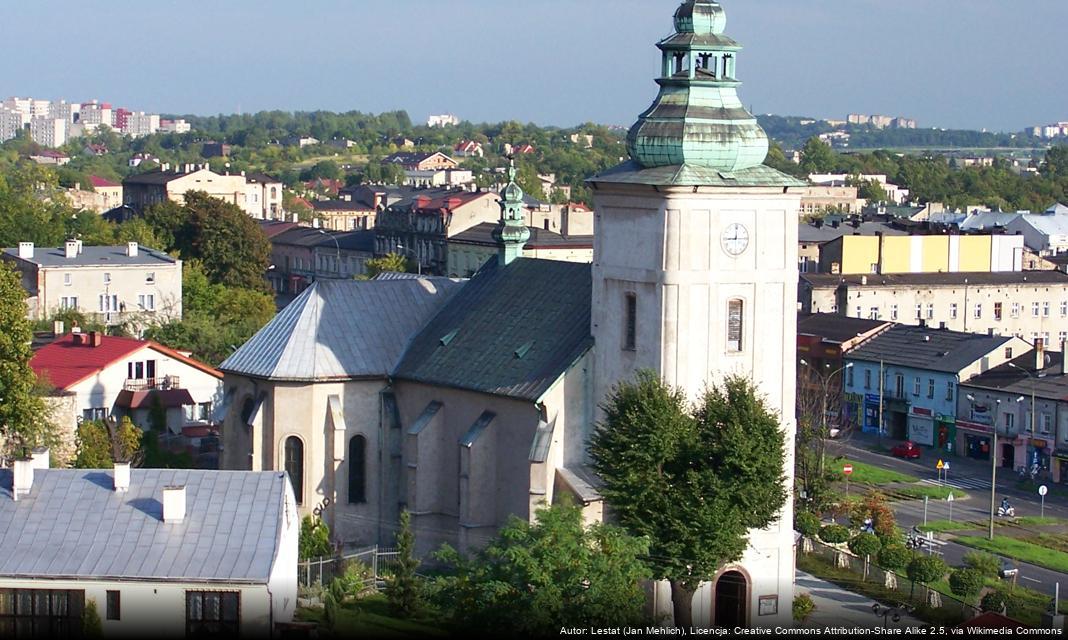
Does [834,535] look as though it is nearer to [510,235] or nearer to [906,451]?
[510,235]

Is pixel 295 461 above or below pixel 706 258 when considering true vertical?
below

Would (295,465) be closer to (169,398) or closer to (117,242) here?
(169,398)

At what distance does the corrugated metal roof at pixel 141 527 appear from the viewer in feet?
122

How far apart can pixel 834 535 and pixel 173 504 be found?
23287mm

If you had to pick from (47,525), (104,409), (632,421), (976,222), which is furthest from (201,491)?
(976,222)

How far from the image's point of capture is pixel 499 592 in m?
39.5

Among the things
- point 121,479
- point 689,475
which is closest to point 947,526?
point 689,475

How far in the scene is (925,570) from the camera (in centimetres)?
5109

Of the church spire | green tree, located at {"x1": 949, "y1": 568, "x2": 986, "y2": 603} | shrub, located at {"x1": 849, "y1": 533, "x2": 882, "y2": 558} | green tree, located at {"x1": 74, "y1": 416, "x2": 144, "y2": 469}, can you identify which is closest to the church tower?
green tree, located at {"x1": 949, "y1": 568, "x2": 986, "y2": 603}

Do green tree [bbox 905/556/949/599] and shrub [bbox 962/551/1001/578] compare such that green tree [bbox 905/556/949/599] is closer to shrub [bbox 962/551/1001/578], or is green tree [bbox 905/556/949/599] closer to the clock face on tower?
shrub [bbox 962/551/1001/578]

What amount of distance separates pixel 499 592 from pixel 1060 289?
268 ft

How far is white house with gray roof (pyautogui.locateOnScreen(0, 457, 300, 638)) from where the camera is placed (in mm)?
36625

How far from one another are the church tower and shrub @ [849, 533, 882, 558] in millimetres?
8017

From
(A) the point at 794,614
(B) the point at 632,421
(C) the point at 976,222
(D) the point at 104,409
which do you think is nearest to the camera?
(B) the point at 632,421
